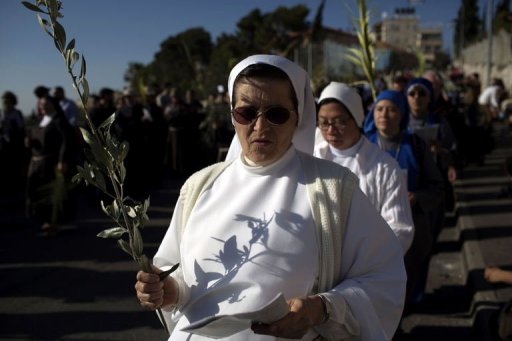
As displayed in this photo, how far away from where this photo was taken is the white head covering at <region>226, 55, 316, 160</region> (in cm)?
209

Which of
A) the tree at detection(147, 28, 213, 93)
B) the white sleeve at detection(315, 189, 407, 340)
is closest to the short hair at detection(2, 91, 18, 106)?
the white sleeve at detection(315, 189, 407, 340)

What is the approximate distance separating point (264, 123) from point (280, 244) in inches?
17.1

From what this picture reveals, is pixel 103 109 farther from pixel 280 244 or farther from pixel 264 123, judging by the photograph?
pixel 280 244

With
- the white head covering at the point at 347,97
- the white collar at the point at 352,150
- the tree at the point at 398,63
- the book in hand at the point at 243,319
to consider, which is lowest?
the book in hand at the point at 243,319

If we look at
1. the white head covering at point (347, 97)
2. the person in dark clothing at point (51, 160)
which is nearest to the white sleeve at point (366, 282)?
the white head covering at point (347, 97)

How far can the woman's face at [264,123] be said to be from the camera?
207 cm

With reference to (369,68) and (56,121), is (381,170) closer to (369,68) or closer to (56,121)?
(369,68)

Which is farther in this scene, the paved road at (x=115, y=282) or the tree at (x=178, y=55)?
the tree at (x=178, y=55)

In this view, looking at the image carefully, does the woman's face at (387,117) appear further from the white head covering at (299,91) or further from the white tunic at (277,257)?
the white tunic at (277,257)

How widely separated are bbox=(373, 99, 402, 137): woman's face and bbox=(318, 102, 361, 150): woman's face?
722 mm

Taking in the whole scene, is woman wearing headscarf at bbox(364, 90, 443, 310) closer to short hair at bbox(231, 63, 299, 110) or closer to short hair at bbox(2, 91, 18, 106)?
short hair at bbox(231, 63, 299, 110)

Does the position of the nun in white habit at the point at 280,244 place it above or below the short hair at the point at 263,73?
below

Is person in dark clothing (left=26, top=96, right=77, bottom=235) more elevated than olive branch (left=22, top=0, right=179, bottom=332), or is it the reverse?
olive branch (left=22, top=0, right=179, bottom=332)

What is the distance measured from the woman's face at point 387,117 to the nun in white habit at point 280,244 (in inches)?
91.6
